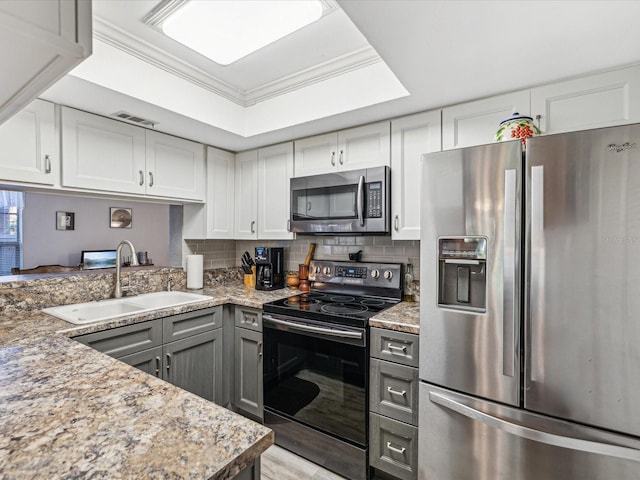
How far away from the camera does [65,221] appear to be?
5.65 metres

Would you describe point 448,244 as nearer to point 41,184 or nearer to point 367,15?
point 367,15

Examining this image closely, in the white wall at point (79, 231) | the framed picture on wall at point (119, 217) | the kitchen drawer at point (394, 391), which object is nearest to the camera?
the kitchen drawer at point (394, 391)

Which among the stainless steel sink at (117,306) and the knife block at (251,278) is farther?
the knife block at (251,278)

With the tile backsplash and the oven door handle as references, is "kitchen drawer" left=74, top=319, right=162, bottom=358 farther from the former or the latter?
the tile backsplash

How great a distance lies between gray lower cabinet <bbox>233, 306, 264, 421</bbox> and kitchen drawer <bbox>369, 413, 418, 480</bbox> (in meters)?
0.82

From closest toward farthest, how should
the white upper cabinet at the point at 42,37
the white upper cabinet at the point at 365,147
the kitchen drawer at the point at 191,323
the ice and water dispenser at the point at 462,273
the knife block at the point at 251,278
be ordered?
the white upper cabinet at the point at 42,37
the ice and water dispenser at the point at 462,273
the kitchen drawer at the point at 191,323
the white upper cabinet at the point at 365,147
the knife block at the point at 251,278

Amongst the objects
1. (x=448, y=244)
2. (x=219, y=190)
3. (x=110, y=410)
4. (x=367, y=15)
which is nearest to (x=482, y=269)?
(x=448, y=244)

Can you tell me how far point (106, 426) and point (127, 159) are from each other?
1957 mm

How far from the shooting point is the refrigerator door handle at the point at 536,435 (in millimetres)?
1167

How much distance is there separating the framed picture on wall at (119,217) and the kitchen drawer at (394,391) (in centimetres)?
609

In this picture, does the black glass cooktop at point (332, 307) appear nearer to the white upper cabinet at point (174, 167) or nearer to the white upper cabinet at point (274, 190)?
the white upper cabinet at point (274, 190)

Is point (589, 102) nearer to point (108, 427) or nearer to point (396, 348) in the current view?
point (396, 348)

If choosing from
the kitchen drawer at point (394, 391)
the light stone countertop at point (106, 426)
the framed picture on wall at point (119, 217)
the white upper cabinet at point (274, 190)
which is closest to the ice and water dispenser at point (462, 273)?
the kitchen drawer at point (394, 391)

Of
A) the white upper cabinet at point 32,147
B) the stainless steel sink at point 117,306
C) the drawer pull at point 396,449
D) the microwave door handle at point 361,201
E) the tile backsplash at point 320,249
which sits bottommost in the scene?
the drawer pull at point 396,449
